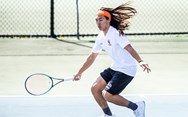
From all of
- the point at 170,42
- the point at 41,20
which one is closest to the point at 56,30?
the point at 41,20

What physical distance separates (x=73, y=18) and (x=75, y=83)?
7.97 meters

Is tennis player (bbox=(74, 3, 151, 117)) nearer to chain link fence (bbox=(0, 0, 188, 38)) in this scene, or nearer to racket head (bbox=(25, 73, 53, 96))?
racket head (bbox=(25, 73, 53, 96))

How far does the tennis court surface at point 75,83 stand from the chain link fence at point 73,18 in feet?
4.04

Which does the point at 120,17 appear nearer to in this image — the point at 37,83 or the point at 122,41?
the point at 122,41

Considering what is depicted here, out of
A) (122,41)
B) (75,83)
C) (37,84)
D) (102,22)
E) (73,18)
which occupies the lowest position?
(73,18)

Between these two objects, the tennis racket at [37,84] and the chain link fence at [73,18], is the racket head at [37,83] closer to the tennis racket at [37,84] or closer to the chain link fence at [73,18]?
the tennis racket at [37,84]

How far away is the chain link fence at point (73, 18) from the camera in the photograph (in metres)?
12.8

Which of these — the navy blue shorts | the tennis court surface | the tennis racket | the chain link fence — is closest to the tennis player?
the navy blue shorts

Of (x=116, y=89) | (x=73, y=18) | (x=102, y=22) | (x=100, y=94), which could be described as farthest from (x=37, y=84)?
(x=73, y=18)

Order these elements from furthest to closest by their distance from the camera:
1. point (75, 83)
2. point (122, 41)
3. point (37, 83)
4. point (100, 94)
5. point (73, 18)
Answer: point (73, 18) → point (75, 83) → point (37, 83) → point (100, 94) → point (122, 41)

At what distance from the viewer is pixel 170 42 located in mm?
11164

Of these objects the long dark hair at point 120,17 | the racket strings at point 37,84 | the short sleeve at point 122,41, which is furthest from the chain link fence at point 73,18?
the short sleeve at point 122,41

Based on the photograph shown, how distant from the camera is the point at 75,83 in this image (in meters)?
7.80

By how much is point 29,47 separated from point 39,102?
13.3 ft
